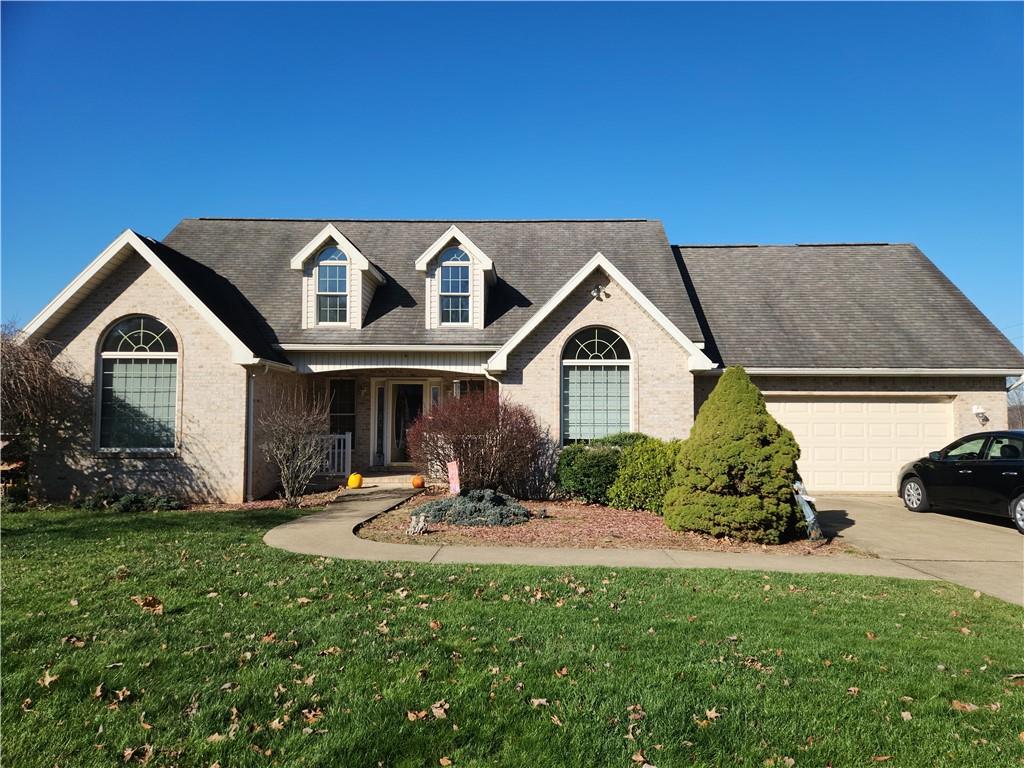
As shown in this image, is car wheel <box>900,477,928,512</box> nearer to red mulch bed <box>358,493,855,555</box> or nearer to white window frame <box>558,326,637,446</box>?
red mulch bed <box>358,493,855,555</box>

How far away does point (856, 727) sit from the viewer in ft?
12.6

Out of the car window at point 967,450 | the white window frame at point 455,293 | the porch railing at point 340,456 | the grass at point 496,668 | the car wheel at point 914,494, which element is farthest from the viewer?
the porch railing at point 340,456

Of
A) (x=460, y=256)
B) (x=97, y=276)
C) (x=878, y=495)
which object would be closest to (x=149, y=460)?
(x=97, y=276)

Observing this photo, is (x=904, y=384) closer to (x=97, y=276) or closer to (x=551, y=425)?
(x=551, y=425)

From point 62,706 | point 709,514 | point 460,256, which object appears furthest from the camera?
point 460,256

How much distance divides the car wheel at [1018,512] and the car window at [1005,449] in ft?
2.63

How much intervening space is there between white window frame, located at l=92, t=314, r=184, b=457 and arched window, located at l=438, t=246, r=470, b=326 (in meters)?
6.45

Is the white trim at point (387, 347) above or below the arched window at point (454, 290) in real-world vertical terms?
below

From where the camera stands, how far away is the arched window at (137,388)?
13.2 metres

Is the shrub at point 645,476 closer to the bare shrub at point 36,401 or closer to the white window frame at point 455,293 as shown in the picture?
the white window frame at point 455,293

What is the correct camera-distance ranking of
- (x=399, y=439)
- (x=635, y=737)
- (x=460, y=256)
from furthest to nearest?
(x=399, y=439) < (x=460, y=256) < (x=635, y=737)

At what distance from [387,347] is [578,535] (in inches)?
302

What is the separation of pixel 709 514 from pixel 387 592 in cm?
575

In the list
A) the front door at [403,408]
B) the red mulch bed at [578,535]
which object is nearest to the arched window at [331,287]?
the front door at [403,408]
